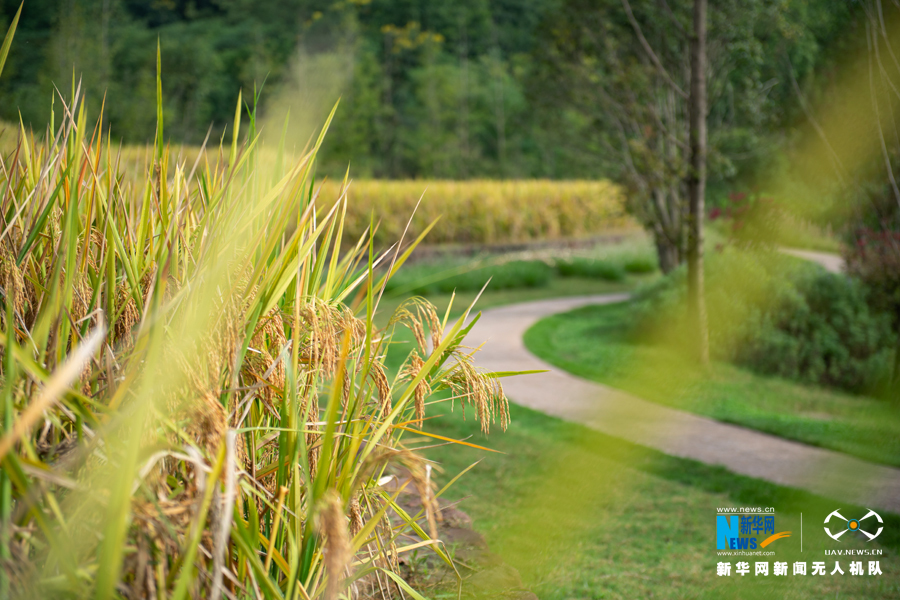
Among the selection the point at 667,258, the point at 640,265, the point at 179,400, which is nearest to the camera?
the point at 179,400

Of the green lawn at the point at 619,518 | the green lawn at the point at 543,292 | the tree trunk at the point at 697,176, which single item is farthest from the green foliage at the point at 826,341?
the green lawn at the point at 543,292

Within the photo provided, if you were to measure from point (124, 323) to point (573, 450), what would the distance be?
3.58m

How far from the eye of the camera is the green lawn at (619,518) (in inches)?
113

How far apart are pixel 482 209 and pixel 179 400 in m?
15.1

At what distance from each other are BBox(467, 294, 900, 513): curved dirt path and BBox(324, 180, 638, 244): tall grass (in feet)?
27.0

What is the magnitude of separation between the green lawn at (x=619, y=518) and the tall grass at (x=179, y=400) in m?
0.73

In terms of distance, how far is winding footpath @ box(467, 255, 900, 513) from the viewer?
155 inches

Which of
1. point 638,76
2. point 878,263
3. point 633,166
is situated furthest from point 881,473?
point 638,76

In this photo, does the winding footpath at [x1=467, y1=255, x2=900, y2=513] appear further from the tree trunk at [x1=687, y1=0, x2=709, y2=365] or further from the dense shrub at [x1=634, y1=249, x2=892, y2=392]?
the dense shrub at [x1=634, y1=249, x2=892, y2=392]

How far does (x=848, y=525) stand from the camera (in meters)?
3.43

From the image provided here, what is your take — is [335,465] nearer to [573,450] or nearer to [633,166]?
[573,450]

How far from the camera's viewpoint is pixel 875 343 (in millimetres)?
6793

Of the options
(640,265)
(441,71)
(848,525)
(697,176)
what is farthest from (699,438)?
(441,71)

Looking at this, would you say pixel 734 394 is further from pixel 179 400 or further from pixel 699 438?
pixel 179 400
